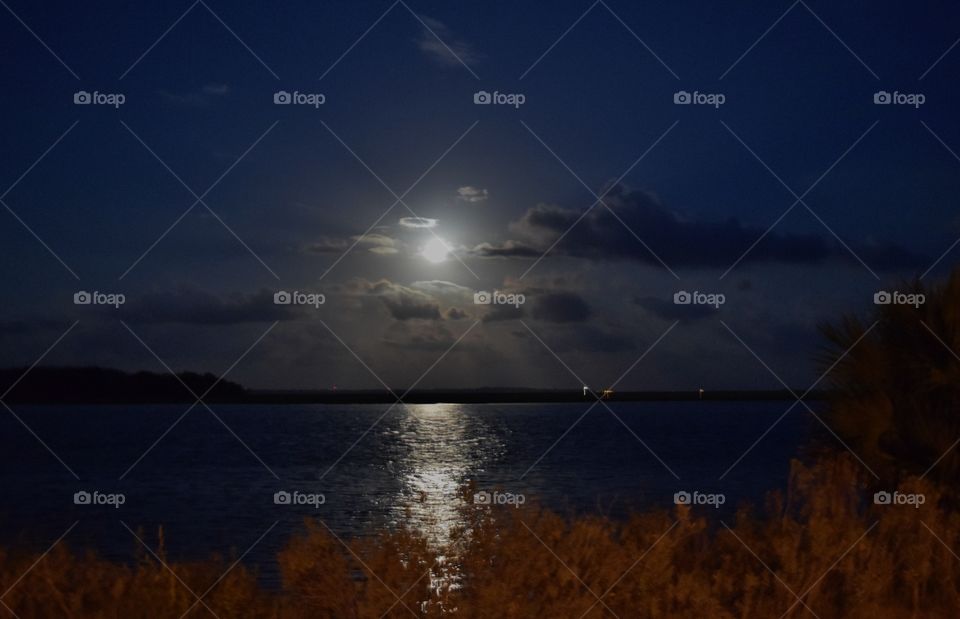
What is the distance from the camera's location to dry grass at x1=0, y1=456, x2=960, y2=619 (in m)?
7.84

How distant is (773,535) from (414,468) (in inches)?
1316

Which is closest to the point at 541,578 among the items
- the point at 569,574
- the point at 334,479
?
the point at 569,574

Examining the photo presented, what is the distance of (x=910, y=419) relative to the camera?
479 inches

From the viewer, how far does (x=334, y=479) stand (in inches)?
1544

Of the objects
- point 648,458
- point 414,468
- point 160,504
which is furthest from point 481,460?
point 160,504

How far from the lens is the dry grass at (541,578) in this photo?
784cm

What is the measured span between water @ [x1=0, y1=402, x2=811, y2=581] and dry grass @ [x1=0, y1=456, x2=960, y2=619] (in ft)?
2.69

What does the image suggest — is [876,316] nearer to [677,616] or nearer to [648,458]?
[677,616]

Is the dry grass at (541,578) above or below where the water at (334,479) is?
below

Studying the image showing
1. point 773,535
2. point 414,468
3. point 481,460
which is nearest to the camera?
point 773,535

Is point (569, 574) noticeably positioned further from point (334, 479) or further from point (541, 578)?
point (334, 479)

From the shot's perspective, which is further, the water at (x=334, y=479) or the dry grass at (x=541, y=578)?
the water at (x=334, y=479)

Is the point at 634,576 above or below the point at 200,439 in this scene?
below

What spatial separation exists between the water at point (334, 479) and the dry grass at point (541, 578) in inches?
32.3
